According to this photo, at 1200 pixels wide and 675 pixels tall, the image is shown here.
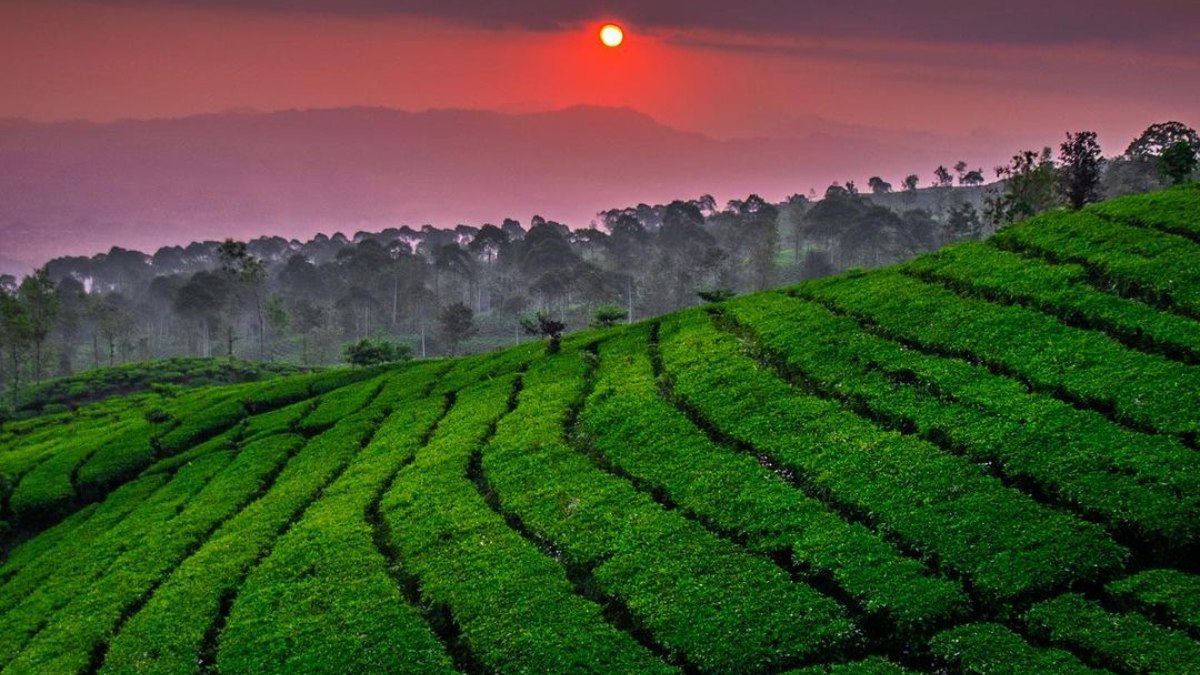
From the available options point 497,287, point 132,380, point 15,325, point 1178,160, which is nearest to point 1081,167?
point 1178,160

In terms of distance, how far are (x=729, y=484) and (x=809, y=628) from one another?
7.84 meters

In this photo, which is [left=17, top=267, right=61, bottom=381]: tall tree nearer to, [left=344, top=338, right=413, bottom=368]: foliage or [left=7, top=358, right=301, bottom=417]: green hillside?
[left=7, top=358, right=301, bottom=417]: green hillside

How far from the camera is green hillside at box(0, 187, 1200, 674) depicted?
21.3 metres

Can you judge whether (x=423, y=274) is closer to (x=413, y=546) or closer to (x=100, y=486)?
(x=100, y=486)

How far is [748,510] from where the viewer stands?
2703cm

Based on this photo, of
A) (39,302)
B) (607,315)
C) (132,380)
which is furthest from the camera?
(39,302)

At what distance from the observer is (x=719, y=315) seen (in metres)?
49.0

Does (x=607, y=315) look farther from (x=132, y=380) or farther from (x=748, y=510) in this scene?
(x=132, y=380)

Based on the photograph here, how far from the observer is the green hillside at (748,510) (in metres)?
21.3

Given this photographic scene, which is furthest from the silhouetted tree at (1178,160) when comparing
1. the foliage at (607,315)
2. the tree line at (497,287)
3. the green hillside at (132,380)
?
the green hillside at (132,380)

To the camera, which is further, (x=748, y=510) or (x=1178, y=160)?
(x=1178, y=160)

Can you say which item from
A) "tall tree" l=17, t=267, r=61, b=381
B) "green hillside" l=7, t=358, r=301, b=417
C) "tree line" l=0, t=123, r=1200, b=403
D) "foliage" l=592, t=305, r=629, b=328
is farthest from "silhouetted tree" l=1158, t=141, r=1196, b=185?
"tall tree" l=17, t=267, r=61, b=381

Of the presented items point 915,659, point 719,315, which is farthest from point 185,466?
point 915,659

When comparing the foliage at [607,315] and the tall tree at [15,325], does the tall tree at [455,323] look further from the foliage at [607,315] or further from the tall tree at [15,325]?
the tall tree at [15,325]
